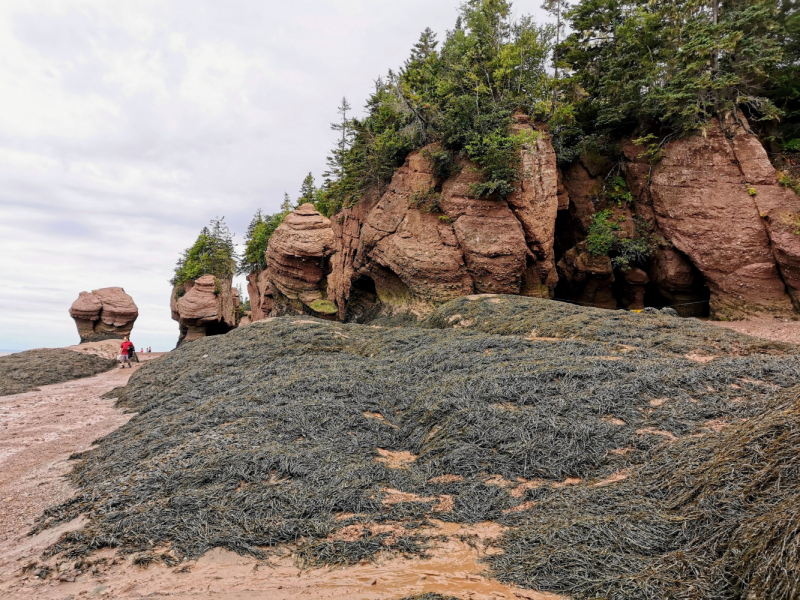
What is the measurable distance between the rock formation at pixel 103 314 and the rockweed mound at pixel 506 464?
2885 cm

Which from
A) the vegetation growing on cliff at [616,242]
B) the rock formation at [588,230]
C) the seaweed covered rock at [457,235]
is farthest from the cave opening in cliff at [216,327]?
the vegetation growing on cliff at [616,242]

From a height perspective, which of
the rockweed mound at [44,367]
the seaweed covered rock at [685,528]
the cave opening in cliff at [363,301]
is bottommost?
the seaweed covered rock at [685,528]

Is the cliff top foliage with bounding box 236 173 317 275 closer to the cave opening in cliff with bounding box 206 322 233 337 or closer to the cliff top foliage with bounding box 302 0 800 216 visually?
the cave opening in cliff with bounding box 206 322 233 337

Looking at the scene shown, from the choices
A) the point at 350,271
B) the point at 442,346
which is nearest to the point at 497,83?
the point at 350,271

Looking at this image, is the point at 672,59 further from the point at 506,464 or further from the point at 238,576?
the point at 238,576

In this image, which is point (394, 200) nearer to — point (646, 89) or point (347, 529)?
point (646, 89)

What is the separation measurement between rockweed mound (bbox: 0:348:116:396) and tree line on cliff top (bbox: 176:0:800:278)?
1654cm

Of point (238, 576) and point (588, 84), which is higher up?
point (588, 84)

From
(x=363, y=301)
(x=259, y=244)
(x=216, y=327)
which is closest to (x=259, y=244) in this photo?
(x=259, y=244)

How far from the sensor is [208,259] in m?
35.4

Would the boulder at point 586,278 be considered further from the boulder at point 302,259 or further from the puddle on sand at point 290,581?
the puddle on sand at point 290,581

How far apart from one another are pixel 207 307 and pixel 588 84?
30.0 m

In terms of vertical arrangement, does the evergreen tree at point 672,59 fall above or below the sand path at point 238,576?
above

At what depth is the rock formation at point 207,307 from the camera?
3241 cm
